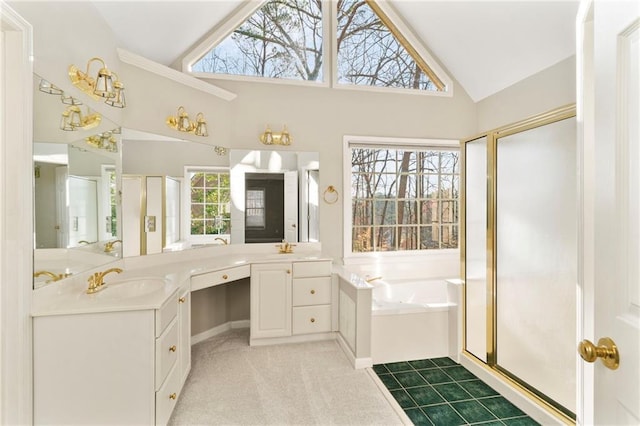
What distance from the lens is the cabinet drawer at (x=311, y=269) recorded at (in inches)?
117

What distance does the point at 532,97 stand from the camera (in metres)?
3.34

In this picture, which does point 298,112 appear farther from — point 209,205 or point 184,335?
point 184,335

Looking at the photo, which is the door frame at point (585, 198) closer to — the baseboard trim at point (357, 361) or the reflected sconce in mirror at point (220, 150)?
the baseboard trim at point (357, 361)

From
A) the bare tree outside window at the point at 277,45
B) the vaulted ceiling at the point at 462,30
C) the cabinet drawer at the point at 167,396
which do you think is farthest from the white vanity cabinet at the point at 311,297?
the vaulted ceiling at the point at 462,30

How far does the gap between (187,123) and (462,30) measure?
281cm

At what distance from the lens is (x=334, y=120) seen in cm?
362

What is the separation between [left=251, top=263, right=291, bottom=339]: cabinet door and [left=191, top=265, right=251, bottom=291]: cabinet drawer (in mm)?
98

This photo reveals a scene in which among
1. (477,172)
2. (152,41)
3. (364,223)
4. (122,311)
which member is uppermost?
(152,41)

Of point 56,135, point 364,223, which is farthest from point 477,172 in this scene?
point 56,135

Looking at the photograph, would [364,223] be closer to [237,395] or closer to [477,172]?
[477,172]

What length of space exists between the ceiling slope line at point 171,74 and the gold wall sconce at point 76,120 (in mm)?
579

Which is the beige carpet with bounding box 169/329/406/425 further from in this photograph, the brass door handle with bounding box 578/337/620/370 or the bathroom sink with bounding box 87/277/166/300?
the brass door handle with bounding box 578/337/620/370

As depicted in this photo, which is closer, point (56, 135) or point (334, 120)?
point (56, 135)

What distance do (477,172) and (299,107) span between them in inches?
75.5
